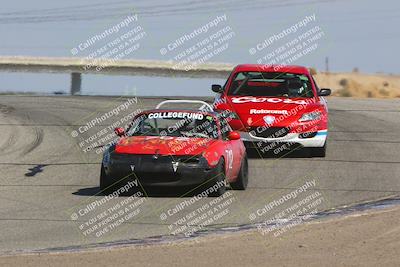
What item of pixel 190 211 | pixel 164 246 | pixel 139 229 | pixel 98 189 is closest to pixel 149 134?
pixel 98 189

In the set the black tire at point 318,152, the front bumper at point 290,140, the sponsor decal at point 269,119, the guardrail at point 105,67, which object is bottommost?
the guardrail at point 105,67

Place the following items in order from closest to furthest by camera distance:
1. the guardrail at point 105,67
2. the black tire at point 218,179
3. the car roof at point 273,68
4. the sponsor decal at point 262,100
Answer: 1. the black tire at point 218,179
2. the sponsor decal at point 262,100
3. the car roof at point 273,68
4. the guardrail at point 105,67

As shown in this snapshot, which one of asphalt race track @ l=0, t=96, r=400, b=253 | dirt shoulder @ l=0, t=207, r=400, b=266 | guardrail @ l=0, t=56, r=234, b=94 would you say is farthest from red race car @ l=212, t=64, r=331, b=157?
guardrail @ l=0, t=56, r=234, b=94

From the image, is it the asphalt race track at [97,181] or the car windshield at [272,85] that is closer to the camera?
the asphalt race track at [97,181]

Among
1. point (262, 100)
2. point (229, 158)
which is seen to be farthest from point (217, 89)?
point (229, 158)

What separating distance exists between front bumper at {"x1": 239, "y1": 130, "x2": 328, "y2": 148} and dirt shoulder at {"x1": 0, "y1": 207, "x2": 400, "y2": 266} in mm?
6948

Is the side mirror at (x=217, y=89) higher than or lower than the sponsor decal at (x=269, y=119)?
higher

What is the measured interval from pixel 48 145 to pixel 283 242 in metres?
10.3

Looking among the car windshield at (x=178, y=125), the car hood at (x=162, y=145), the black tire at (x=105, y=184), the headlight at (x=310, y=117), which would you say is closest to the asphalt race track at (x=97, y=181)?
the black tire at (x=105, y=184)

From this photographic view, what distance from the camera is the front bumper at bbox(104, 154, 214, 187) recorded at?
1251 cm

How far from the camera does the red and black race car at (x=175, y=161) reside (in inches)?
493

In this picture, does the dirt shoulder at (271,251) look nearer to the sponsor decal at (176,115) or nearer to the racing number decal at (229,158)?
the racing number decal at (229,158)

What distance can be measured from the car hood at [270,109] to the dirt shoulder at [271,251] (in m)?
7.05

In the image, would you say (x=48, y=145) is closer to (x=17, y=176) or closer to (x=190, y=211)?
(x=17, y=176)
